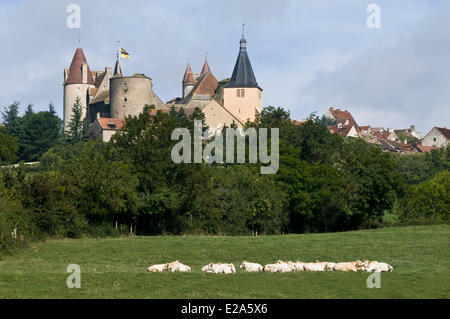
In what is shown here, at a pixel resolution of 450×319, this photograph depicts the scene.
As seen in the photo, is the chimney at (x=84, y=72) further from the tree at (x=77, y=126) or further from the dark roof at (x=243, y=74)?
the dark roof at (x=243, y=74)

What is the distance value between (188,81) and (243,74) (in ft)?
111

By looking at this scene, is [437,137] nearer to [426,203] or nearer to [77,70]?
[77,70]

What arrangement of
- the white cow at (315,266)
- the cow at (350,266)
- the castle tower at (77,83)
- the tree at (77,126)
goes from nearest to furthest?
the cow at (350,266), the white cow at (315,266), the tree at (77,126), the castle tower at (77,83)

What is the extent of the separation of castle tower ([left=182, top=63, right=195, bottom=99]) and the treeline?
7042 cm

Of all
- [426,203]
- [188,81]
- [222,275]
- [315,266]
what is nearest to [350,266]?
[315,266]

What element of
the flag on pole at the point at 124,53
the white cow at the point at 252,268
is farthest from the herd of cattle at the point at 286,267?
the flag on pole at the point at 124,53

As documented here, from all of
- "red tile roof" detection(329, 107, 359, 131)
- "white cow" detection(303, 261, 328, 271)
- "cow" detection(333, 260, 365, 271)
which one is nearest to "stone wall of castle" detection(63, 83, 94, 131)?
"red tile roof" detection(329, 107, 359, 131)

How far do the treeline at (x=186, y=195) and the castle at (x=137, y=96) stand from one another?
120 feet

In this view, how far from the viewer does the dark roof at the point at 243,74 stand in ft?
339

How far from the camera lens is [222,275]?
20.7 meters

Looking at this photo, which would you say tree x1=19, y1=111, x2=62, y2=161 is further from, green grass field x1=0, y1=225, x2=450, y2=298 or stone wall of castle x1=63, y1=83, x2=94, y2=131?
green grass field x1=0, y1=225, x2=450, y2=298

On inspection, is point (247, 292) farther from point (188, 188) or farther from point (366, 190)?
point (366, 190)

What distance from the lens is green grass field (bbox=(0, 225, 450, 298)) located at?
1753 cm
